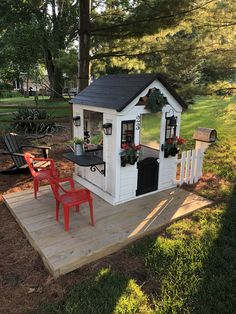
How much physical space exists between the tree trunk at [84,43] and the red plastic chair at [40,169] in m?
3.36

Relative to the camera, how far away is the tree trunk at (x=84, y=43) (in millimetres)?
7512

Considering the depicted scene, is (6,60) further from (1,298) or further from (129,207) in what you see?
(1,298)

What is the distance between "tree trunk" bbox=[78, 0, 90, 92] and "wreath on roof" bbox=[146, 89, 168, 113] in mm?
4012

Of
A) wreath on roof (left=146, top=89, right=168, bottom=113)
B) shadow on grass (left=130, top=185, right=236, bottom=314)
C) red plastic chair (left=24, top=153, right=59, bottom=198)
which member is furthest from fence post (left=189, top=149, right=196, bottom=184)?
red plastic chair (left=24, top=153, right=59, bottom=198)

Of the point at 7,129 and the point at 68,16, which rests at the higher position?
the point at 68,16

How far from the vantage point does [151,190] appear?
538cm

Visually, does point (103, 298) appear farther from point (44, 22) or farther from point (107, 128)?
point (44, 22)

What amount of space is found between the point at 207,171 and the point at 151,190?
7.11 ft

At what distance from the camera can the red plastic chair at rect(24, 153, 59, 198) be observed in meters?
4.96

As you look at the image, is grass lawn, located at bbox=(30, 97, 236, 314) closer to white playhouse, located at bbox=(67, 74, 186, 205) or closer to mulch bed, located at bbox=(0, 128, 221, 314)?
→ mulch bed, located at bbox=(0, 128, 221, 314)

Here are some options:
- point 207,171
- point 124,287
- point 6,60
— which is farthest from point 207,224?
point 6,60

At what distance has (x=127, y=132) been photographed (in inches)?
184

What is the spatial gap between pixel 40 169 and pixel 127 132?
7.22 feet

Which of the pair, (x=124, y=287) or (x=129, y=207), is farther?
(x=129, y=207)
